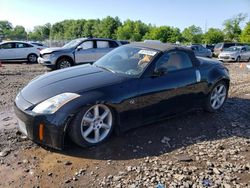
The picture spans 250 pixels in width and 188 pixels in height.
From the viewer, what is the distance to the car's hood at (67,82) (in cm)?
456

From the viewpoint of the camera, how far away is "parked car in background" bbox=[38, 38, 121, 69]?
13594 mm

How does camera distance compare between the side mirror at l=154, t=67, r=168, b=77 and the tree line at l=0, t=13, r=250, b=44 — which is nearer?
the side mirror at l=154, t=67, r=168, b=77

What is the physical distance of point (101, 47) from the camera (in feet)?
48.8

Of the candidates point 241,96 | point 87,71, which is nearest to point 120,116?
point 87,71

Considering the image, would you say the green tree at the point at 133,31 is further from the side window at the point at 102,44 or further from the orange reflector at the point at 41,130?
the orange reflector at the point at 41,130

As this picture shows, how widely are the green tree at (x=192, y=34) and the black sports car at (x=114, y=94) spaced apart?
2197 inches

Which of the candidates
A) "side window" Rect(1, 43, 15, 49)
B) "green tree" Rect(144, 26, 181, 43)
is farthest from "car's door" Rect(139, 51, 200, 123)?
"green tree" Rect(144, 26, 181, 43)

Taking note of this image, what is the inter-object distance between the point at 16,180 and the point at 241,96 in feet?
21.3

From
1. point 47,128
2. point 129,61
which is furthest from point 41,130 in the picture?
point 129,61

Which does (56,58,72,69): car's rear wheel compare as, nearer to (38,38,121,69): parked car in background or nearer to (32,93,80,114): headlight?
(38,38,121,69): parked car in background

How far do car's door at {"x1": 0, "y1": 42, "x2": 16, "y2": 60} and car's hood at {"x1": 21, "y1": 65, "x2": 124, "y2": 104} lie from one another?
49.4 feet

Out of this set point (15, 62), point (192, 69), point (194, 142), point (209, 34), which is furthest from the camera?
point (209, 34)

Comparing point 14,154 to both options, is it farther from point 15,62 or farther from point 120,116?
point 15,62

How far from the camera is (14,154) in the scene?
175 inches
